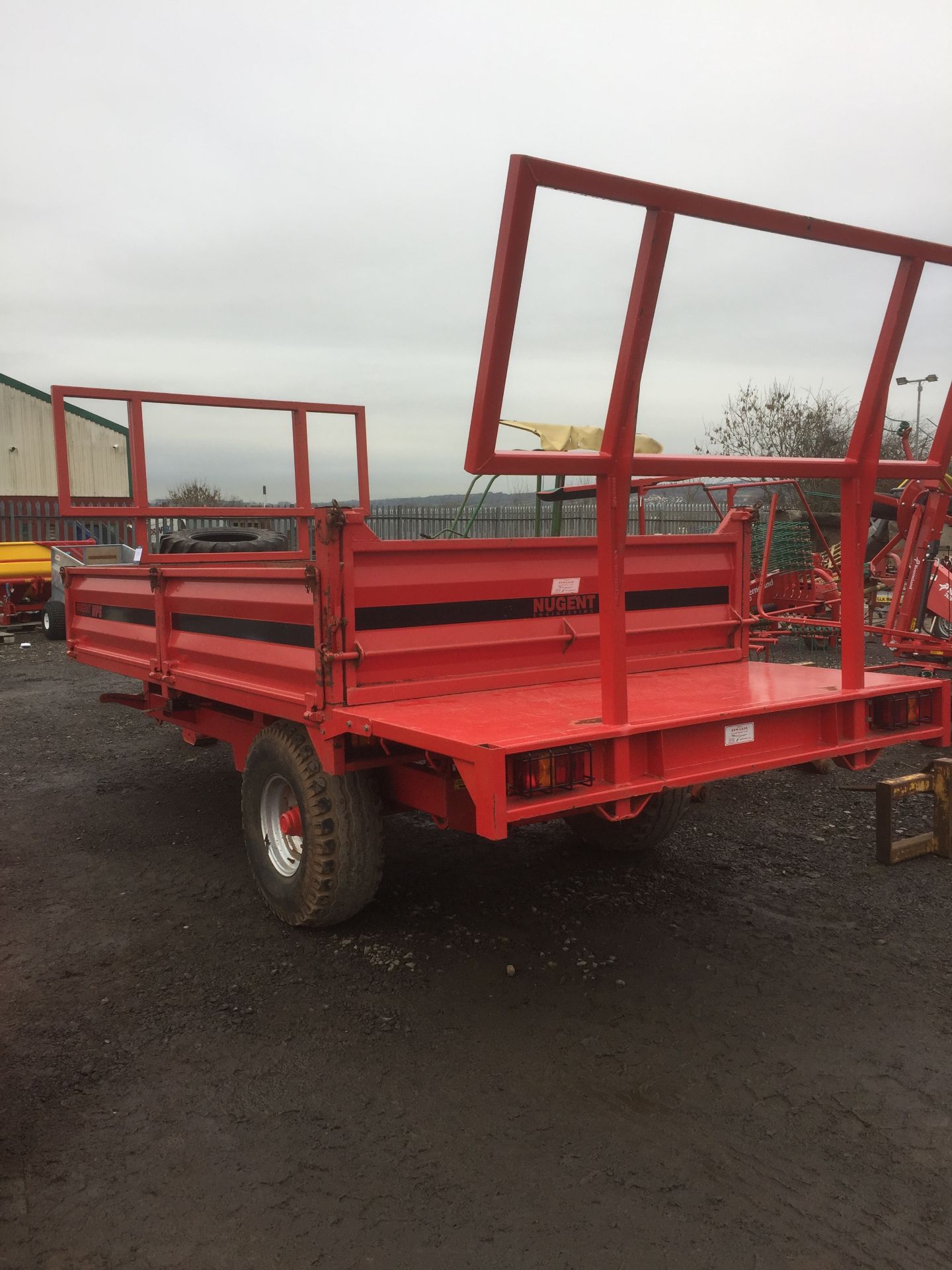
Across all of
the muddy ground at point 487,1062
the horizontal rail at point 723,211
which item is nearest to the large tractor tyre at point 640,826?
the muddy ground at point 487,1062

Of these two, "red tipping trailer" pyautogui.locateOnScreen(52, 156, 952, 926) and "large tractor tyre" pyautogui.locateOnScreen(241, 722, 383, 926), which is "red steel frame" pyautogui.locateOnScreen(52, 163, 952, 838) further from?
"large tractor tyre" pyautogui.locateOnScreen(241, 722, 383, 926)

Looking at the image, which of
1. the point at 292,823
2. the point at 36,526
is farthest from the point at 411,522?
the point at 292,823

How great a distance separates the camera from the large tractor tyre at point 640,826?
4840mm

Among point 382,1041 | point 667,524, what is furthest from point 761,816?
point 667,524

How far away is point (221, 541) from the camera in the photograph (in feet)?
23.0

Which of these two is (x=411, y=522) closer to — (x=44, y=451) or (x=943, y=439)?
(x=44, y=451)

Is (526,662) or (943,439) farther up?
(943,439)

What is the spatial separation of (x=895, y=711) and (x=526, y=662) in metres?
1.50

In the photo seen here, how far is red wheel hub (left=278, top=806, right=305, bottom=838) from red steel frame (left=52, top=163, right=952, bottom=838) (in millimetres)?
404

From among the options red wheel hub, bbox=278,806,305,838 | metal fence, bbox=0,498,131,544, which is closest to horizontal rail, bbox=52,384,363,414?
red wheel hub, bbox=278,806,305,838

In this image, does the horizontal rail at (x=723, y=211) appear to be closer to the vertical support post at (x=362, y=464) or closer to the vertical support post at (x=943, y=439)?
the vertical support post at (x=943, y=439)

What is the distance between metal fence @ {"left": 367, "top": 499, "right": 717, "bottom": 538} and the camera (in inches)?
244

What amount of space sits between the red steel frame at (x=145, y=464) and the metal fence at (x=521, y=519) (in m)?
0.51

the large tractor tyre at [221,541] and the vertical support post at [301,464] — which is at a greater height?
the vertical support post at [301,464]
